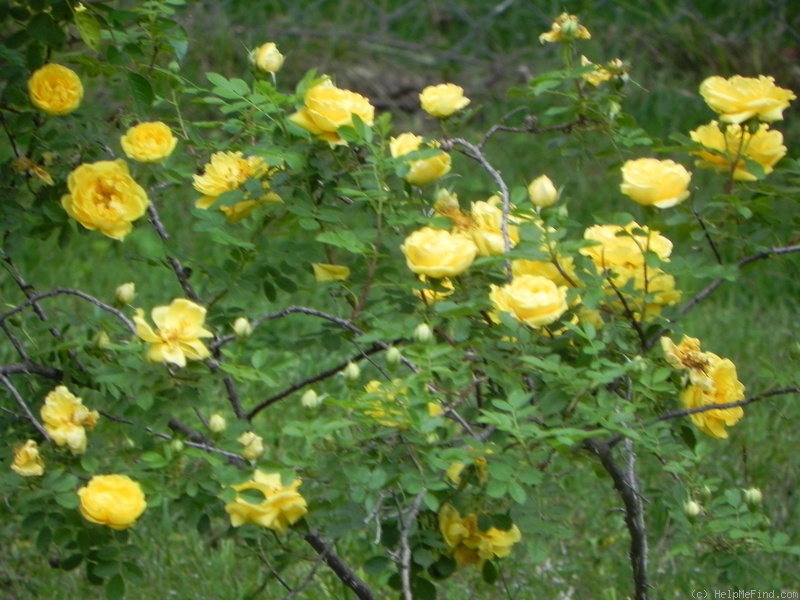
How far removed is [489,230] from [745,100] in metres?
0.40

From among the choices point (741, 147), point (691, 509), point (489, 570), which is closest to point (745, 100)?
point (741, 147)

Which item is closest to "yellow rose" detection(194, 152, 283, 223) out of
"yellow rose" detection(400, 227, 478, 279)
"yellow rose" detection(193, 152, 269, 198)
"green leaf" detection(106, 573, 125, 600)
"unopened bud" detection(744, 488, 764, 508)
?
"yellow rose" detection(193, 152, 269, 198)

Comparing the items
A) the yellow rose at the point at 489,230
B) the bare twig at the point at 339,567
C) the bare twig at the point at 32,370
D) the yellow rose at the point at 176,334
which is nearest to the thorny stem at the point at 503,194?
the yellow rose at the point at 489,230

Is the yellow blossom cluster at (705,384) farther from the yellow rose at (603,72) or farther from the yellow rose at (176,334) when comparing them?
the yellow rose at (176,334)

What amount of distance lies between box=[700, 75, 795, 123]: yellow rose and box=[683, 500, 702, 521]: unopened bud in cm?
57

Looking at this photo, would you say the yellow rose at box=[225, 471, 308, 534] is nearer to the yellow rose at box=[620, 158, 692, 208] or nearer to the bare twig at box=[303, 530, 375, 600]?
the bare twig at box=[303, 530, 375, 600]

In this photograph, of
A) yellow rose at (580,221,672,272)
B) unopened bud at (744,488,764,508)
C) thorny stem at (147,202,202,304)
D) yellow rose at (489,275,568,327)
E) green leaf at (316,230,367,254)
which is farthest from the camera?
thorny stem at (147,202,202,304)

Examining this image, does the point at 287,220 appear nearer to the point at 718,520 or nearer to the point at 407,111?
the point at 718,520

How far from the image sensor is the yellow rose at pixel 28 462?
1719 millimetres

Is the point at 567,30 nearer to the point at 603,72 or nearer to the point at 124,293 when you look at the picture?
the point at 603,72

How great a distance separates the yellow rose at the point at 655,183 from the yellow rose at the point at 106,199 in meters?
0.70

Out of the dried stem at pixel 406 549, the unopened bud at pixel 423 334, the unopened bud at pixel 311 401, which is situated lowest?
the dried stem at pixel 406 549

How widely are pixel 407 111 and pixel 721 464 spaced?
3248 mm

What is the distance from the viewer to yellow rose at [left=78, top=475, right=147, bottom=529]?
1578 millimetres
